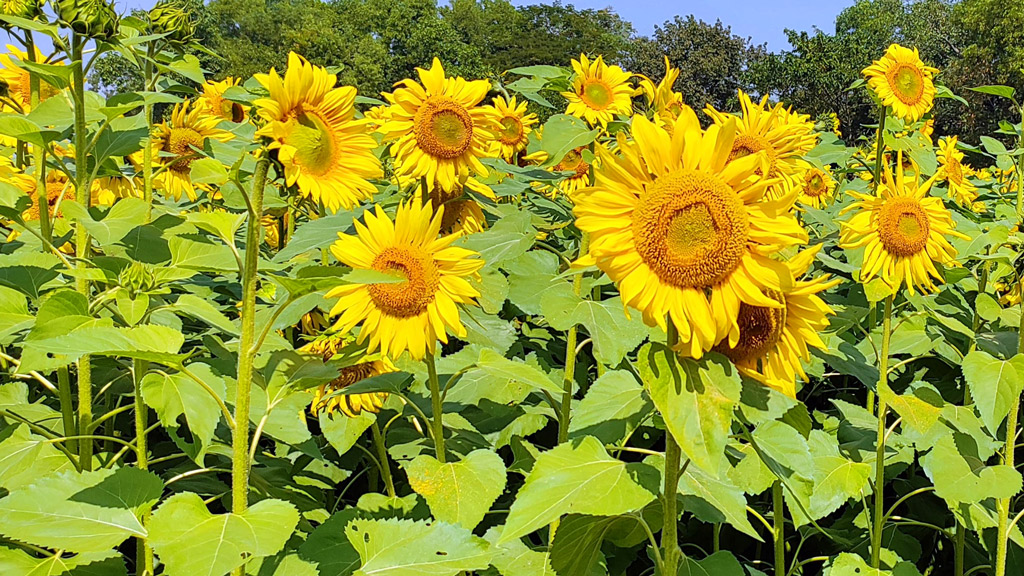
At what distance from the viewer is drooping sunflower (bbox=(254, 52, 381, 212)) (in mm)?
1736

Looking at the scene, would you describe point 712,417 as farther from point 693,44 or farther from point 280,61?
point 280,61

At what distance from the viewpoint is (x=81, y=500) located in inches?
59.7

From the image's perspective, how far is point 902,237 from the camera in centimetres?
246

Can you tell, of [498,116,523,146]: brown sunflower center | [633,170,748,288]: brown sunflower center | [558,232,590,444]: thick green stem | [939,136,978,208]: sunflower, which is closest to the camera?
[633,170,748,288]: brown sunflower center

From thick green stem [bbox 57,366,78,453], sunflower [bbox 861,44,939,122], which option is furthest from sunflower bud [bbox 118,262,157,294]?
sunflower [bbox 861,44,939,122]

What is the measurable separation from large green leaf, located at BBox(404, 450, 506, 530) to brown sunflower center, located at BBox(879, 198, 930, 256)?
1.52m

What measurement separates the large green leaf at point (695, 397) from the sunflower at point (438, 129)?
137cm

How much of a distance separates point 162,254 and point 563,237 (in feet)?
7.25

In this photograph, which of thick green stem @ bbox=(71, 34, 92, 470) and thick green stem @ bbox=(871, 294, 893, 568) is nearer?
thick green stem @ bbox=(71, 34, 92, 470)

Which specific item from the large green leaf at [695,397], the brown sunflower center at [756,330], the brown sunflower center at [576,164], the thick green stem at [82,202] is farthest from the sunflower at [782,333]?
the brown sunflower center at [576,164]

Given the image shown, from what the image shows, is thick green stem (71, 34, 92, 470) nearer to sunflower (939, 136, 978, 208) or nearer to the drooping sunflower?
the drooping sunflower

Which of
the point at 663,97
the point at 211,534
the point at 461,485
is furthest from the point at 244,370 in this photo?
the point at 663,97

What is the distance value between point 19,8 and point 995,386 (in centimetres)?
280

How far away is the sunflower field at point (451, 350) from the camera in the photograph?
136 cm
